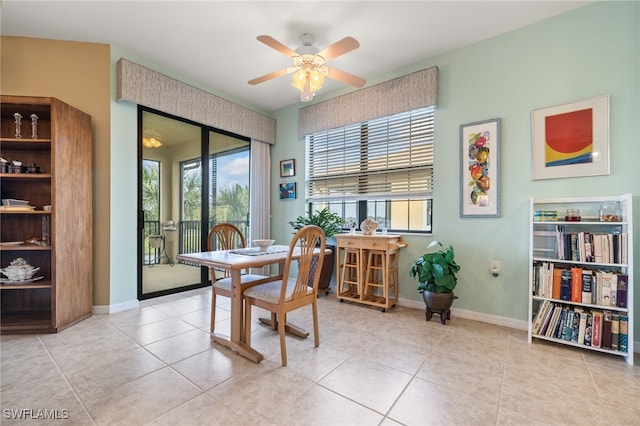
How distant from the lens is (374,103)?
349 cm

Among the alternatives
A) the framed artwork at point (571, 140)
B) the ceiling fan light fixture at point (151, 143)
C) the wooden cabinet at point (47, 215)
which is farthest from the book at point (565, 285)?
the ceiling fan light fixture at point (151, 143)

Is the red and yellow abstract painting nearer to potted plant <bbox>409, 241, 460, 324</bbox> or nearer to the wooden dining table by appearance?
potted plant <bbox>409, 241, 460, 324</bbox>

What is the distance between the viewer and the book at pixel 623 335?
200 centimetres

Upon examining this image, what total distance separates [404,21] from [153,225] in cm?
355

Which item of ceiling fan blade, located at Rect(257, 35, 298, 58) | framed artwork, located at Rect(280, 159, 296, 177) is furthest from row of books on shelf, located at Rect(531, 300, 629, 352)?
framed artwork, located at Rect(280, 159, 296, 177)

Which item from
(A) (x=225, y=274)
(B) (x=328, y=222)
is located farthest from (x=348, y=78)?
(A) (x=225, y=274)

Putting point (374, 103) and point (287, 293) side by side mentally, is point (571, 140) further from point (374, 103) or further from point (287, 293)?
point (287, 293)

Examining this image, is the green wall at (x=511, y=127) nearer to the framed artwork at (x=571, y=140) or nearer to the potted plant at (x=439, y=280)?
the framed artwork at (x=571, y=140)

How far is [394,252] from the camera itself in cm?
326

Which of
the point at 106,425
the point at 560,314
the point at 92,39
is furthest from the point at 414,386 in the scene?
the point at 92,39

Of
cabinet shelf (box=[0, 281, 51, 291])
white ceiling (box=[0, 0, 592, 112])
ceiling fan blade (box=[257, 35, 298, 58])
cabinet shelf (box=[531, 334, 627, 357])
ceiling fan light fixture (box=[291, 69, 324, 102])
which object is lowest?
cabinet shelf (box=[531, 334, 627, 357])

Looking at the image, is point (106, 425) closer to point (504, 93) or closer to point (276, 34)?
point (276, 34)

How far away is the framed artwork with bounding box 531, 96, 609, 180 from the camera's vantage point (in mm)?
2281

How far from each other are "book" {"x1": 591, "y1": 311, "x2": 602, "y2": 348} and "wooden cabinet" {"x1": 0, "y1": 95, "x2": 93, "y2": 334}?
4.40 m
